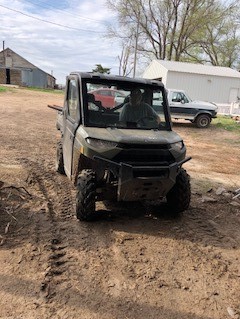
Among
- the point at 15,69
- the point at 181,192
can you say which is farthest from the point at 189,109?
the point at 15,69

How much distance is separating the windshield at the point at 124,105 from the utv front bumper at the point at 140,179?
37.0 inches

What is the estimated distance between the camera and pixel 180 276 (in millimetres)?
3971

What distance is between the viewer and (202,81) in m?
30.6

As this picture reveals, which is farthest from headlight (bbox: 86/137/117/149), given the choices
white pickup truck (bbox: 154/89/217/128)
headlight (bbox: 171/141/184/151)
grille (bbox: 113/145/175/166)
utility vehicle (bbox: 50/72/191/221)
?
white pickup truck (bbox: 154/89/217/128)

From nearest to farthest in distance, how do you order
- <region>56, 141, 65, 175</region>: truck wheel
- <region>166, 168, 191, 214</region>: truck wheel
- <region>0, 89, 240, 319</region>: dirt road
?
<region>0, 89, 240, 319</region>: dirt road → <region>166, 168, 191, 214</region>: truck wheel → <region>56, 141, 65, 175</region>: truck wheel

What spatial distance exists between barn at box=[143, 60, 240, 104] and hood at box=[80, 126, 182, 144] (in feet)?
82.1

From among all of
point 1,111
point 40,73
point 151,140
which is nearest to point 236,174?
point 151,140

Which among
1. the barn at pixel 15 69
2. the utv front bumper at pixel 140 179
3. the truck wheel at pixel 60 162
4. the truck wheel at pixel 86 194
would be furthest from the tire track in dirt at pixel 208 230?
the barn at pixel 15 69

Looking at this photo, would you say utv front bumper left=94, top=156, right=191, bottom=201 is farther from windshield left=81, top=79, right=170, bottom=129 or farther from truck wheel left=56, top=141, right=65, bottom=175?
truck wheel left=56, top=141, right=65, bottom=175

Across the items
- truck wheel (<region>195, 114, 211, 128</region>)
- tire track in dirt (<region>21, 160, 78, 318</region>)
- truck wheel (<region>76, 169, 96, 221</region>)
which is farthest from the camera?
truck wheel (<region>195, 114, 211, 128</region>)

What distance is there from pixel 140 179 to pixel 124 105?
4.90 feet

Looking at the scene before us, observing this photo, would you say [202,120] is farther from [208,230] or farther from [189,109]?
[208,230]

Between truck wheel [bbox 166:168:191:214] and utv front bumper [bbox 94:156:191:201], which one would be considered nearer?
utv front bumper [bbox 94:156:191:201]

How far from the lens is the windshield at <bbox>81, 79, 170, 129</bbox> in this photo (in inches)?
217
